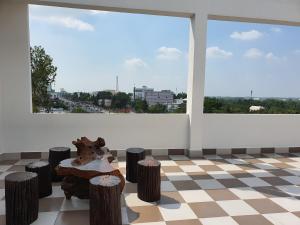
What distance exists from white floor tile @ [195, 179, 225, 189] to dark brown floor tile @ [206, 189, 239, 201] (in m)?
0.12

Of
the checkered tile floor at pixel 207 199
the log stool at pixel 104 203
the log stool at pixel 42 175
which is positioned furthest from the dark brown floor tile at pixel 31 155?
the log stool at pixel 104 203

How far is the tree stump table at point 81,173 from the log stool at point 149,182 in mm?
221

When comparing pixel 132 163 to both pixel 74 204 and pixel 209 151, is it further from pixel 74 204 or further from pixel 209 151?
pixel 209 151

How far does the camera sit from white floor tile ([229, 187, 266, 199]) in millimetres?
2723

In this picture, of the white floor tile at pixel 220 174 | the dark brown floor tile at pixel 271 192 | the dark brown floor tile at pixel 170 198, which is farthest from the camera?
the white floor tile at pixel 220 174

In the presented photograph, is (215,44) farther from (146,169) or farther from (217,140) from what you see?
(146,169)

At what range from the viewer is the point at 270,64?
4.95m

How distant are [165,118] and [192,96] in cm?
61

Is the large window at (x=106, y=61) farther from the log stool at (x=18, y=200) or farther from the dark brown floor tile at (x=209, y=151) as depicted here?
the log stool at (x=18, y=200)

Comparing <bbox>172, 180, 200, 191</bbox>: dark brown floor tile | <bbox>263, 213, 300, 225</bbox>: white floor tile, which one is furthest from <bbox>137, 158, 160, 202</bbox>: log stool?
<bbox>263, 213, 300, 225</bbox>: white floor tile

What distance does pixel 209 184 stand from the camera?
10.0ft

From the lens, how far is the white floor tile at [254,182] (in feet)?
10.1

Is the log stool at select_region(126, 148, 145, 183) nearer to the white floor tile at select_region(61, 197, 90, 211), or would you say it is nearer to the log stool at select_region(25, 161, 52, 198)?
the white floor tile at select_region(61, 197, 90, 211)

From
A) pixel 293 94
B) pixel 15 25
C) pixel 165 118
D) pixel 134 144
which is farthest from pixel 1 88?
pixel 293 94
